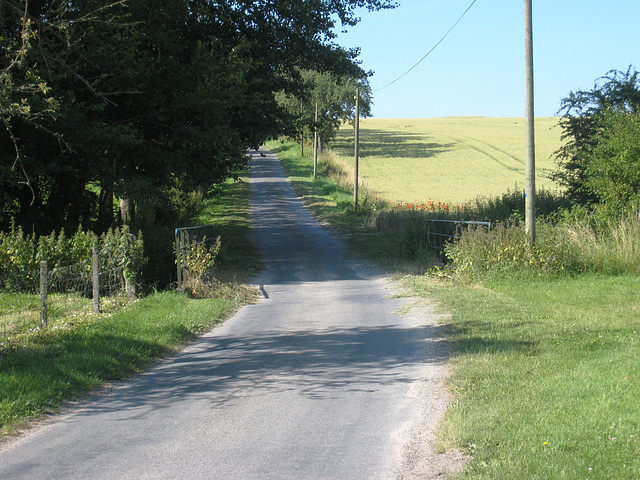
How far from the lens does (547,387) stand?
600cm

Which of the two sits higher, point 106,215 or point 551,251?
point 106,215

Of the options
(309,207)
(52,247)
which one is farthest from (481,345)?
(309,207)

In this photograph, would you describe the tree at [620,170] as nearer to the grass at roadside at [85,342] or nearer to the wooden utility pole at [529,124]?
the wooden utility pole at [529,124]

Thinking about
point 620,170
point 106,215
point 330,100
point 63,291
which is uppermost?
point 330,100

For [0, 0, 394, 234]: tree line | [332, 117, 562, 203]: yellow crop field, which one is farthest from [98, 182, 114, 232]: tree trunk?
[332, 117, 562, 203]: yellow crop field

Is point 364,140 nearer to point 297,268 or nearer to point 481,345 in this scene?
point 297,268

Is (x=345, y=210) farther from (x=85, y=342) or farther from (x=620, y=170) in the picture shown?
(x=85, y=342)

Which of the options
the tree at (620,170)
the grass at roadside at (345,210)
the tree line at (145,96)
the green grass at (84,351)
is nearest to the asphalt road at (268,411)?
the green grass at (84,351)

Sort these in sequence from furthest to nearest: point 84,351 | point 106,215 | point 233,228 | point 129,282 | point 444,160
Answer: point 444,160
point 233,228
point 106,215
point 129,282
point 84,351

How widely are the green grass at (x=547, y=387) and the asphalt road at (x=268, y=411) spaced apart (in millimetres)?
394

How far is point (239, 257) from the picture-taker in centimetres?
2092

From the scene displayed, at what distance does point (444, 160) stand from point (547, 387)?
61.7 m

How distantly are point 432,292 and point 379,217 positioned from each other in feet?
47.9

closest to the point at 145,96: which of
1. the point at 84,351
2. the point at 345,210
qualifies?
the point at 84,351
